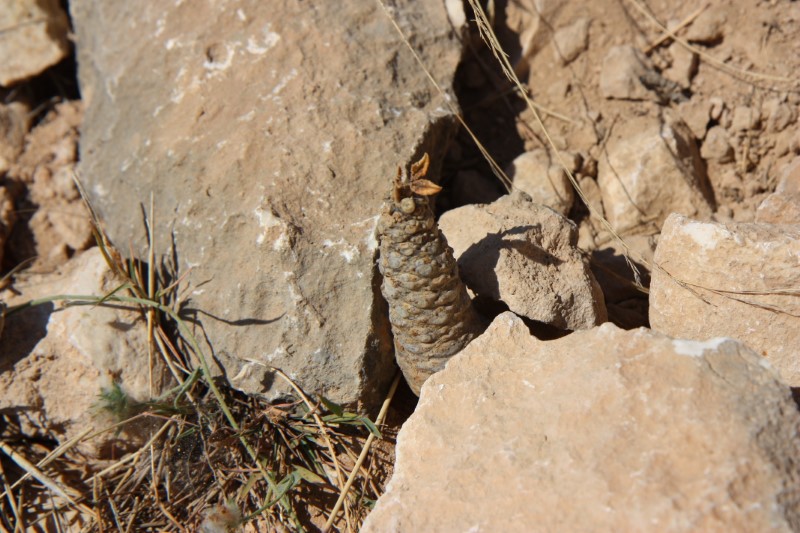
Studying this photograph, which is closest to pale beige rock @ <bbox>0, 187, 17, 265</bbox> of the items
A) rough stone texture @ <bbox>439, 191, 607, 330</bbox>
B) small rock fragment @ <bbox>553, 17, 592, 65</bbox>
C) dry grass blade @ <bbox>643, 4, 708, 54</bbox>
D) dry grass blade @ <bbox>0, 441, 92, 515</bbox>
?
dry grass blade @ <bbox>0, 441, 92, 515</bbox>

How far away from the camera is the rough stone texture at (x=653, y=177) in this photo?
250 cm

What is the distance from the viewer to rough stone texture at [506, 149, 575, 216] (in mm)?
2570

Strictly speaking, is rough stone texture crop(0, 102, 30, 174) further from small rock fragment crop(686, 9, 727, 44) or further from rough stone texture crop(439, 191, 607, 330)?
small rock fragment crop(686, 9, 727, 44)

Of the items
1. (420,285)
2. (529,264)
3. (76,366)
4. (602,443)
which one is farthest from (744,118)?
(76,366)

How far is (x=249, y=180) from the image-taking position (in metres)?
2.19

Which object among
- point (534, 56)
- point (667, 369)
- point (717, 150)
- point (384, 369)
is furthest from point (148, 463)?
point (717, 150)

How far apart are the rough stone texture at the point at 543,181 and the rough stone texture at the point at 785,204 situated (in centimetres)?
70

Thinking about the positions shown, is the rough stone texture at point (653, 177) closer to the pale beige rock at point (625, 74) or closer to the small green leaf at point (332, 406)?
the pale beige rock at point (625, 74)

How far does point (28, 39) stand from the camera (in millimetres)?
3119

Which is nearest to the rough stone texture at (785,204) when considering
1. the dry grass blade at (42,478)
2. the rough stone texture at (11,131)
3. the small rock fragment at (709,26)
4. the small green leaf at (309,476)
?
the small rock fragment at (709,26)

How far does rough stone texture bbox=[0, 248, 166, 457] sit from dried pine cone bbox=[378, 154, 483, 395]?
0.96 metres

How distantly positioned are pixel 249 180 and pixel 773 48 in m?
2.21

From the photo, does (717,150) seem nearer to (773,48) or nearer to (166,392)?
(773,48)

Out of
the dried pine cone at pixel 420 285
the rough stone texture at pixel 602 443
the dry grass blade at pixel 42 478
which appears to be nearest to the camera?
the rough stone texture at pixel 602 443
